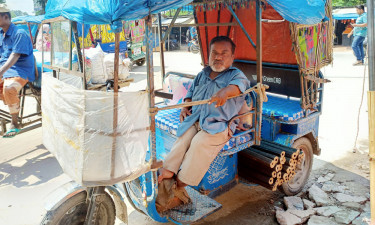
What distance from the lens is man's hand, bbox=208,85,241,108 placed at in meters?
2.71

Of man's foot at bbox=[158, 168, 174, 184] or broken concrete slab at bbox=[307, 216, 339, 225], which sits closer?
man's foot at bbox=[158, 168, 174, 184]

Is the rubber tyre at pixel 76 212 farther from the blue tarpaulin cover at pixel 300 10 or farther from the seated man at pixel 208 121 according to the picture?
the blue tarpaulin cover at pixel 300 10

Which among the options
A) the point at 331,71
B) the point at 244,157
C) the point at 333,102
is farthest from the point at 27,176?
the point at 331,71

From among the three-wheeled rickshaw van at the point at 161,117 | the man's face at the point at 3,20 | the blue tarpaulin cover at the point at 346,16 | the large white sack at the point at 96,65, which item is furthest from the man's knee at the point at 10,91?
the blue tarpaulin cover at the point at 346,16

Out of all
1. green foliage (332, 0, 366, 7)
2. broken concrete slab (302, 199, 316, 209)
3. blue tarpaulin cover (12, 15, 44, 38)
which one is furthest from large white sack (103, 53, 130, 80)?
green foliage (332, 0, 366, 7)

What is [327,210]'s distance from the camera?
11.6 ft

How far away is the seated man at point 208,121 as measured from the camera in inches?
114

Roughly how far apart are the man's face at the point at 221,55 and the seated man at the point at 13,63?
2986 mm

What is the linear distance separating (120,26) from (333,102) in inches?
263

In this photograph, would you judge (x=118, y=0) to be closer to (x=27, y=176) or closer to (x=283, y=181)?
(x=283, y=181)

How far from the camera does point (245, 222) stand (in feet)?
11.2

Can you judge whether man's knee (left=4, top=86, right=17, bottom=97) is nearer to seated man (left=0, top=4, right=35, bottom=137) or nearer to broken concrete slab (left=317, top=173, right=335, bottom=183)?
seated man (left=0, top=4, right=35, bottom=137)

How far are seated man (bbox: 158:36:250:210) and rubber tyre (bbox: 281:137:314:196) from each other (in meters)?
1.24

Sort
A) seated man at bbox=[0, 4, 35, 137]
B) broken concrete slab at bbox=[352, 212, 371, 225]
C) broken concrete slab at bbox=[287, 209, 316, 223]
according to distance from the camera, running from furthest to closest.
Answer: seated man at bbox=[0, 4, 35, 137]
broken concrete slab at bbox=[287, 209, 316, 223]
broken concrete slab at bbox=[352, 212, 371, 225]
